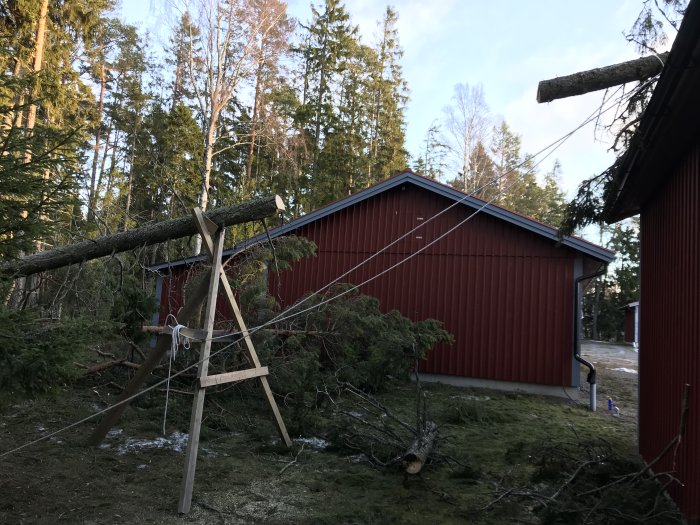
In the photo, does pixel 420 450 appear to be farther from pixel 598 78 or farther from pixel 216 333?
pixel 598 78

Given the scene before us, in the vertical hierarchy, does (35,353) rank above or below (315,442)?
above

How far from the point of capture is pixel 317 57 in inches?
1118

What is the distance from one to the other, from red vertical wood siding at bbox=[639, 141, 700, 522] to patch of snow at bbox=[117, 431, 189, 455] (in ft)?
16.7

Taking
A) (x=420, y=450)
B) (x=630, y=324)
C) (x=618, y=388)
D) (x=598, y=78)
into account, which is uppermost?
(x=598, y=78)

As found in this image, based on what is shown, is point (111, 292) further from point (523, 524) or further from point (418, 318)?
point (418, 318)

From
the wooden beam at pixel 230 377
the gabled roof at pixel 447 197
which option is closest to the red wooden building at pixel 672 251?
the wooden beam at pixel 230 377

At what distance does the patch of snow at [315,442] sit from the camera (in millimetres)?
6361

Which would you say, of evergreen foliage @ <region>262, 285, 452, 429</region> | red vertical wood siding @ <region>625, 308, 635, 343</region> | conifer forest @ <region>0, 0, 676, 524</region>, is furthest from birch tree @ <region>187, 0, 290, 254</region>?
red vertical wood siding @ <region>625, 308, 635, 343</region>

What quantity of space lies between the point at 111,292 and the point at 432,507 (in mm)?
4748

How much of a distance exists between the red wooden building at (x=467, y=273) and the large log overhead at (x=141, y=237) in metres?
4.68

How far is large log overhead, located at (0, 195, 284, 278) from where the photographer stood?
532 centimetres

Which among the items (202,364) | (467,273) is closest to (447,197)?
(467,273)

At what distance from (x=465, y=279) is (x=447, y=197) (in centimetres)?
197

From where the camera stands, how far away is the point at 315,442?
649 cm
